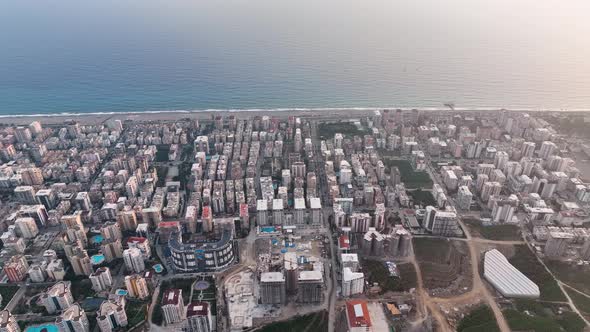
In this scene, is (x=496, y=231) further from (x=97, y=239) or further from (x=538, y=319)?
(x=97, y=239)

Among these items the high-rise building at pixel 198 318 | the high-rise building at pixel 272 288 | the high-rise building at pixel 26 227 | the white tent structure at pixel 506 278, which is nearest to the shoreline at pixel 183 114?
the high-rise building at pixel 26 227

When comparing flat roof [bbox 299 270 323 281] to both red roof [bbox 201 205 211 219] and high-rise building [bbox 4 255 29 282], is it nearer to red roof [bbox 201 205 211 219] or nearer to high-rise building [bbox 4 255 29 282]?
red roof [bbox 201 205 211 219]

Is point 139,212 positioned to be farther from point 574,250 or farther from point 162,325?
point 574,250

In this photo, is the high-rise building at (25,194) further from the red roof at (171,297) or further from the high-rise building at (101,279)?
the red roof at (171,297)

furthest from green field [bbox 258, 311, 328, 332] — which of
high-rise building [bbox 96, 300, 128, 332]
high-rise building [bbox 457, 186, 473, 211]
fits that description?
high-rise building [bbox 457, 186, 473, 211]

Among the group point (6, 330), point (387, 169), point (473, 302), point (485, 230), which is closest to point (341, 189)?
point (387, 169)

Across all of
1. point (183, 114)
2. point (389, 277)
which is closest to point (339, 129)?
point (183, 114)

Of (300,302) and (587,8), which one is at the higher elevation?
(587,8)
